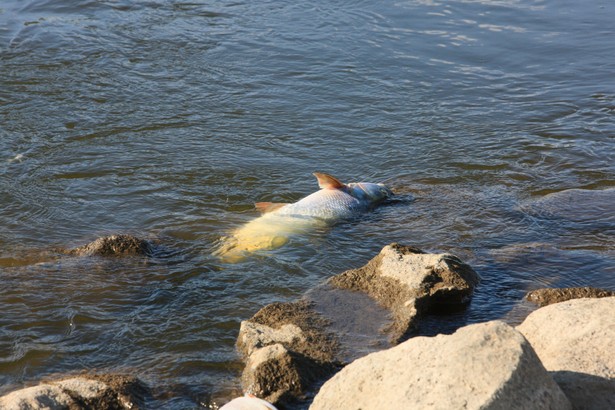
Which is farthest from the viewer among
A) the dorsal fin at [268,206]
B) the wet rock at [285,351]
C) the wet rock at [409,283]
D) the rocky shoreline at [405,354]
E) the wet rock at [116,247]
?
the dorsal fin at [268,206]

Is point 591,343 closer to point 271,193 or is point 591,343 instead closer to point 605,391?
point 605,391

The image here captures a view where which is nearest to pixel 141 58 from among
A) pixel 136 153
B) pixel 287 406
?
pixel 136 153

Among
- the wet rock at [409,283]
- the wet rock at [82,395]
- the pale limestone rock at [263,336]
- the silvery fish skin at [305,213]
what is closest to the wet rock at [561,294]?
the wet rock at [409,283]

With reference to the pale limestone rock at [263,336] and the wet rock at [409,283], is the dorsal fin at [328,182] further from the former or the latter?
the pale limestone rock at [263,336]

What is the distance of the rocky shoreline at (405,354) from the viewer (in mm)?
4281

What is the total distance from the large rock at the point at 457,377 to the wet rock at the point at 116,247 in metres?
3.52

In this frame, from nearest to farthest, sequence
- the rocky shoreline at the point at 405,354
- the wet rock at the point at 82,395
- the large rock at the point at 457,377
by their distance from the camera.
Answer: the large rock at the point at 457,377
the rocky shoreline at the point at 405,354
the wet rock at the point at 82,395

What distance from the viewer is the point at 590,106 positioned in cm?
1194

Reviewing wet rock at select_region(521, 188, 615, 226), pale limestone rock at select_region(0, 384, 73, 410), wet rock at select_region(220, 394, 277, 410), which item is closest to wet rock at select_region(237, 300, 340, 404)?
wet rock at select_region(220, 394, 277, 410)

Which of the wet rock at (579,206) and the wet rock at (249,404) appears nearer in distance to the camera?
A: the wet rock at (249,404)

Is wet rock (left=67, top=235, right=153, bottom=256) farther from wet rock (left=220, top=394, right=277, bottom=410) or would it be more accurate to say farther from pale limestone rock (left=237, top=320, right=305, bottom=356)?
wet rock (left=220, top=394, right=277, bottom=410)

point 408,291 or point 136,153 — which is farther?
point 136,153

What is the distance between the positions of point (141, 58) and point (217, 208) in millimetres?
4944

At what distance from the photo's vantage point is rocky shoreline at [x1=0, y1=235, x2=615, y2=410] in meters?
4.28
